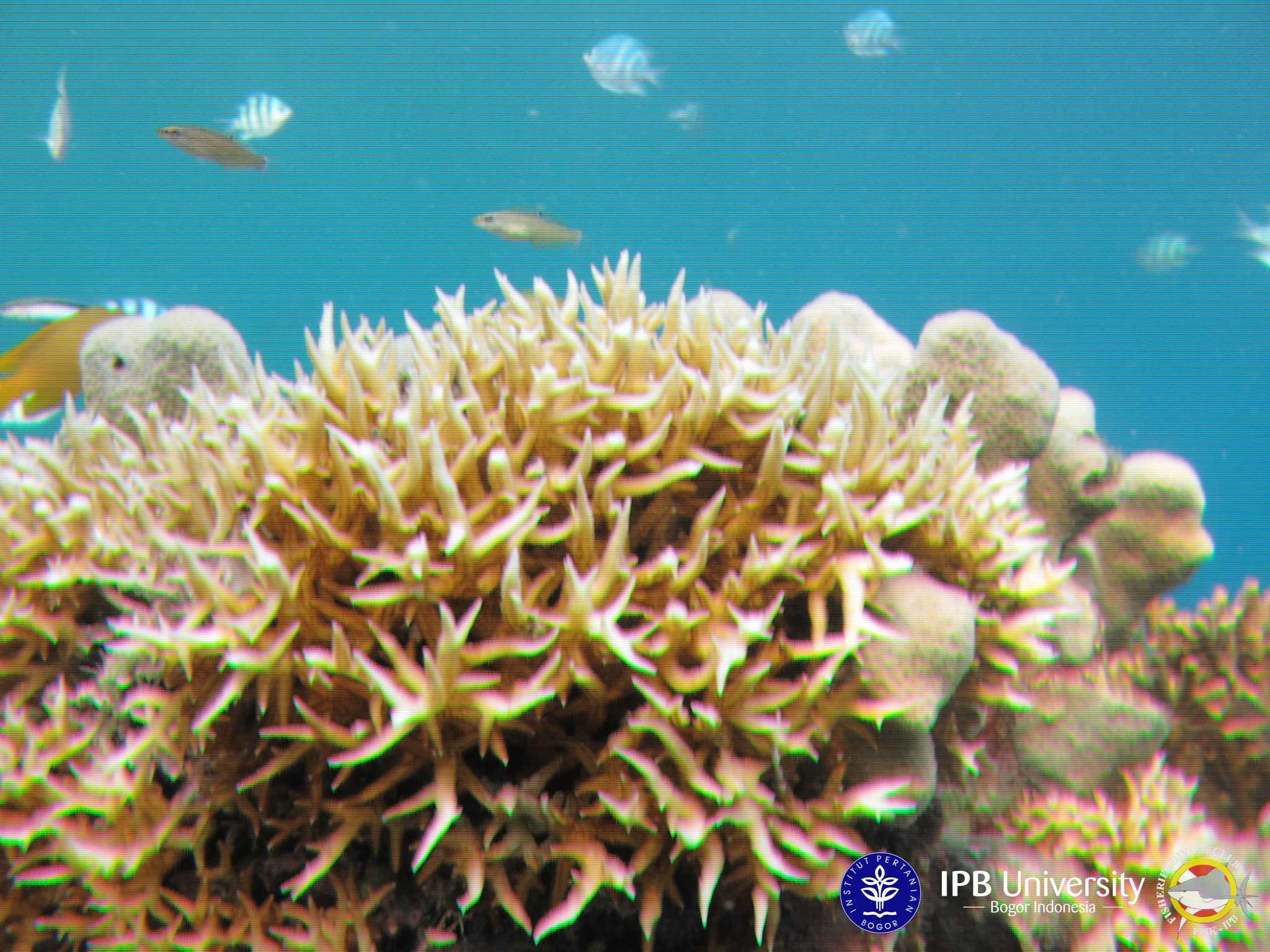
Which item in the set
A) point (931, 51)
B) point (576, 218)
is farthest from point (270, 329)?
point (931, 51)

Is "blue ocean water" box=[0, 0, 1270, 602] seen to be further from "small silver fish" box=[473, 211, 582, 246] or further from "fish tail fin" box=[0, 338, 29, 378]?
"fish tail fin" box=[0, 338, 29, 378]

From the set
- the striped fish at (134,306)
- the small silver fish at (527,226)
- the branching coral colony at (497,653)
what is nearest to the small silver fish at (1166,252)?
the small silver fish at (527,226)

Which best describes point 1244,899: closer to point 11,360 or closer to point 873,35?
point 11,360

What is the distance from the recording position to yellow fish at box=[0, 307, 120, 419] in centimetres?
384

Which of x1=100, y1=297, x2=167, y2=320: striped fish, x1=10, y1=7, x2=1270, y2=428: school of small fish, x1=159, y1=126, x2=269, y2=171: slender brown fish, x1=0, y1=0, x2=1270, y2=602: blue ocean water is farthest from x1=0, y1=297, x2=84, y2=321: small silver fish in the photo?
x1=0, y1=0, x2=1270, y2=602: blue ocean water

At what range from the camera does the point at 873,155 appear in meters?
42.0

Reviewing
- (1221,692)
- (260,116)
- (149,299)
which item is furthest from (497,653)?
(260,116)

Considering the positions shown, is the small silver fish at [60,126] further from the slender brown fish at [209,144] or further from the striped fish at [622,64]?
the striped fish at [622,64]

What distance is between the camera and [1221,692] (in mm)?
3189

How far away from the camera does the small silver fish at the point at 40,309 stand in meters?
4.91

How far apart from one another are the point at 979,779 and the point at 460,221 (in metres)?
51.6

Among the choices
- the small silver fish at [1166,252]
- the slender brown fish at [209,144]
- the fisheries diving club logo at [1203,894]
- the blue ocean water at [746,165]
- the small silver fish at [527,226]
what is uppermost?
the blue ocean water at [746,165]

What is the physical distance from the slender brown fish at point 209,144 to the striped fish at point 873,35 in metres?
12.0

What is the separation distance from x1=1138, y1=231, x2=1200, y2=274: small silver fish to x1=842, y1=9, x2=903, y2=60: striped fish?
228 inches
